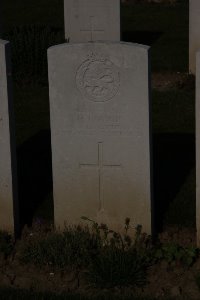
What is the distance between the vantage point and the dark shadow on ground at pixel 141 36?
1697cm

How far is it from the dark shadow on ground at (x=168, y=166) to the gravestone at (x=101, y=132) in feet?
2.01

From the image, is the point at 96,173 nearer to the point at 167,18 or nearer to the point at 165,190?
the point at 165,190

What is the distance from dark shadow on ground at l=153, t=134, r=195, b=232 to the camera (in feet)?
25.2

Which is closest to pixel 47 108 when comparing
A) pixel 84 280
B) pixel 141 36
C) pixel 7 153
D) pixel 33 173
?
pixel 33 173

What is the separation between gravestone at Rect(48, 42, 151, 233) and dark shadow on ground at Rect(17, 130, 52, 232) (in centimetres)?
83

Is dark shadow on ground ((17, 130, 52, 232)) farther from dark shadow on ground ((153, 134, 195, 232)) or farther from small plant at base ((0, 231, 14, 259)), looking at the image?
dark shadow on ground ((153, 134, 195, 232))

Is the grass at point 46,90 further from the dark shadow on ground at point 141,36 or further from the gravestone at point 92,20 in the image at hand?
the gravestone at point 92,20

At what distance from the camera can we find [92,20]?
1261 cm

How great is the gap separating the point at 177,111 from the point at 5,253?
15.6ft

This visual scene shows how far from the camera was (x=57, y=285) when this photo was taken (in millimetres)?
6219

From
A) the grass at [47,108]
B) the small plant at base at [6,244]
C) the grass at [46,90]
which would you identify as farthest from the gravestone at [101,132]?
the grass at [46,90]

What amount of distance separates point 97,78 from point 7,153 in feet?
3.10

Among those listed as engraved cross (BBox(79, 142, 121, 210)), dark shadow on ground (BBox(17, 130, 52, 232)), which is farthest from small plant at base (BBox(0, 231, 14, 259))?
engraved cross (BBox(79, 142, 121, 210))

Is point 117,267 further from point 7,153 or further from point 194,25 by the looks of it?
point 194,25
